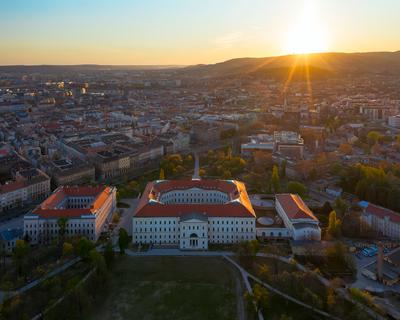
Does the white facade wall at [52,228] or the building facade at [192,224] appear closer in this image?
the building facade at [192,224]

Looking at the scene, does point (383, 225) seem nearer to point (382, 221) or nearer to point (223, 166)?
point (382, 221)

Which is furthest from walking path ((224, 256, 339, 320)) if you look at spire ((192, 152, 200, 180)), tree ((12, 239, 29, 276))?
spire ((192, 152, 200, 180))

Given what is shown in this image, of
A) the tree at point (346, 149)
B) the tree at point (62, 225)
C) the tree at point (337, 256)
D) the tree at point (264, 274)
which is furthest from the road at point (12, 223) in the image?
the tree at point (346, 149)

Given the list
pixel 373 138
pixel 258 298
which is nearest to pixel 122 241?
pixel 258 298

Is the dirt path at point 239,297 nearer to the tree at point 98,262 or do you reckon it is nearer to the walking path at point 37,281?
the tree at point 98,262

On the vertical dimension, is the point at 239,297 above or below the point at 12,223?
below

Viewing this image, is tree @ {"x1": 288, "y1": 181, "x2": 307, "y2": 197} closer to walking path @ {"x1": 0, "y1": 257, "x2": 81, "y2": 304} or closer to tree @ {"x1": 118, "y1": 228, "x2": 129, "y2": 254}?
tree @ {"x1": 118, "y1": 228, "x2": 129, "y2": 254}
